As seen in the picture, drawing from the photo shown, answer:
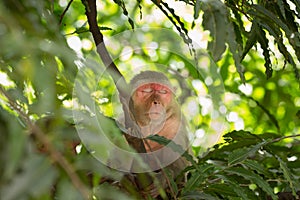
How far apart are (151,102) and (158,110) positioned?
2cm

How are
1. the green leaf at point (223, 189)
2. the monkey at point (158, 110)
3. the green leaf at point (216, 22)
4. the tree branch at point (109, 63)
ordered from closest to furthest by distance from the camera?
the green leaf at point (216, 22)
the tree branch at point (109, 63)
the green leaf at point (223, 189)
the monkey at point (158, 110)

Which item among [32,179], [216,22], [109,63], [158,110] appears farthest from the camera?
[158,110]

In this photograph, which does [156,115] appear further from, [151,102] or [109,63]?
[109,63]

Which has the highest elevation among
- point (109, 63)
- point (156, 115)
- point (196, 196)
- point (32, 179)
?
point (156, 115)

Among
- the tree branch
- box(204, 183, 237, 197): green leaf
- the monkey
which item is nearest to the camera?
the tree branch

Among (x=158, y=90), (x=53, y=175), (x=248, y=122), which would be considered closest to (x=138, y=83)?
(x=158, y=90)

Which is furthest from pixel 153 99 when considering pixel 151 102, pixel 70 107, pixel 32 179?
pixel 32 179

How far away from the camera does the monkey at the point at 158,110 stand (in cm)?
108

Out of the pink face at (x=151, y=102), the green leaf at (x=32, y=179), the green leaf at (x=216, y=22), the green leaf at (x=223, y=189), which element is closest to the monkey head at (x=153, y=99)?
the pink face at (x=151, y=102)

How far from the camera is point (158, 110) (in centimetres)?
112

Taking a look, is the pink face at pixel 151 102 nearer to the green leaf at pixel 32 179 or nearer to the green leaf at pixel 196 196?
the green leaf at pixel 196 196

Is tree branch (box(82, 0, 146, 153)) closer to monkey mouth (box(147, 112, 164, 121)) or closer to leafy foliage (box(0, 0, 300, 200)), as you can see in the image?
leafy foliage (box(0, 0, 300, 200))

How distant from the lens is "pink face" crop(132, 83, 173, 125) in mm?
1090

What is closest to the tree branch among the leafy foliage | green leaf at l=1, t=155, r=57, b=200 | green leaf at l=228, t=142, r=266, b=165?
the leafy foliage
